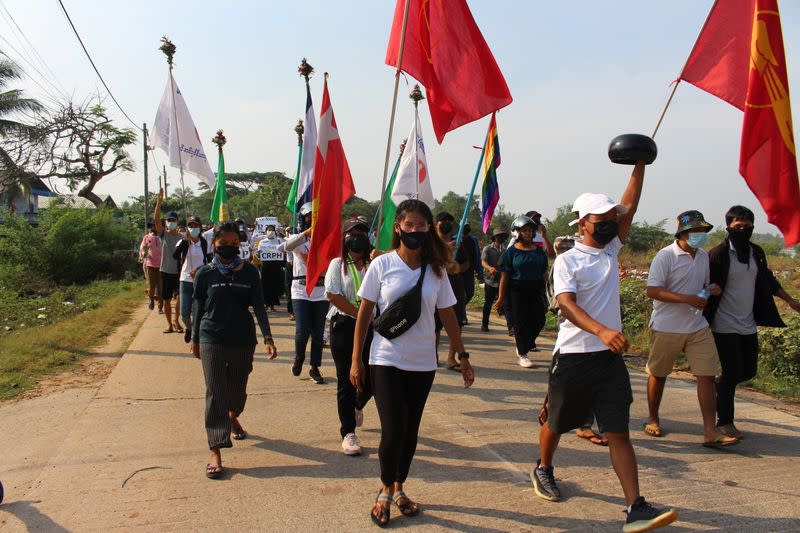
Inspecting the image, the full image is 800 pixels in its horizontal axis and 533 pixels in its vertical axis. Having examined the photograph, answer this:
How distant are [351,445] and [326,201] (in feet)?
6.29

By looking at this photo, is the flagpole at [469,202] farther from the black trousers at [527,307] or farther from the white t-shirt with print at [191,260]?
the white t-shirt with print at [191,260]

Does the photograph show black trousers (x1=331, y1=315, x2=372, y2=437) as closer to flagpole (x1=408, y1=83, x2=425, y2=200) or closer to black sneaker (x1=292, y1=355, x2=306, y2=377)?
black sneaker (x1=292, y1=355, x2=306, y2=377)

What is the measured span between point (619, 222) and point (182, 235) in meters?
7.07

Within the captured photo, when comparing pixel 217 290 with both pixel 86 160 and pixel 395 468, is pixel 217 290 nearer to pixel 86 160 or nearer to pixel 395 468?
pixel 395 468

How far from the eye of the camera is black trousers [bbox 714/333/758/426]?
15.7 ft

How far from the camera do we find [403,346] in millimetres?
3438

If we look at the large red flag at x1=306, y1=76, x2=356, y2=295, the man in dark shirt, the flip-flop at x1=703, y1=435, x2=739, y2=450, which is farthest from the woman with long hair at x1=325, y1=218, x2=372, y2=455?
the flip-flop at x1=703, y1=435, x2=739, y2=450

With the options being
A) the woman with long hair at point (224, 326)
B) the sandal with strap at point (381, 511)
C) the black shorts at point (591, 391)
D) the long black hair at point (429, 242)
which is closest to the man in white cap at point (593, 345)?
the black shorts at point (591, 391)

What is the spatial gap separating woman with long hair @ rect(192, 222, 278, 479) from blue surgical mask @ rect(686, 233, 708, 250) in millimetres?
3242

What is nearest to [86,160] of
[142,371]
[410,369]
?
[142,371]

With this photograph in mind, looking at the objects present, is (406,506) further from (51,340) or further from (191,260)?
(51,340)

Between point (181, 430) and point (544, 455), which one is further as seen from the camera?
point (181, 430)

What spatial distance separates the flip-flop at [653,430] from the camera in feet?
16.0

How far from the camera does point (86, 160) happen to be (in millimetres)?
33031
